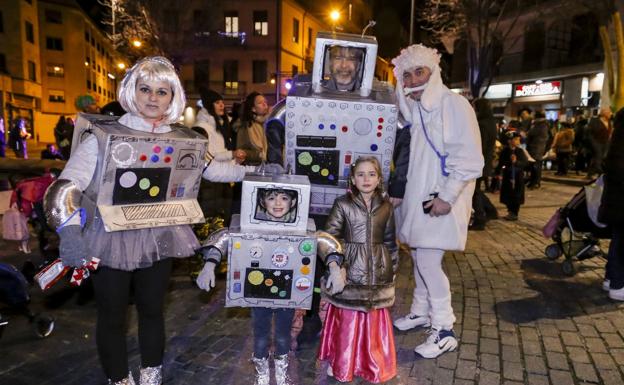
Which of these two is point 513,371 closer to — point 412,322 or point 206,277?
point 412,322

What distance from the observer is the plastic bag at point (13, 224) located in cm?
480

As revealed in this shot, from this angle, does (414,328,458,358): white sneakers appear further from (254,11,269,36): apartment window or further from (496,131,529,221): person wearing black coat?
(254,11,269,36): apartment window

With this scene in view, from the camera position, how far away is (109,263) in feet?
8.30

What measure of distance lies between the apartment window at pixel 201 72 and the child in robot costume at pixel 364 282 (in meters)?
35.2

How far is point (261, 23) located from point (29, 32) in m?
19.1

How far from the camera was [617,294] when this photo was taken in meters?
4.66

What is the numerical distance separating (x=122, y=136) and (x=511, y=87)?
88.6 ft

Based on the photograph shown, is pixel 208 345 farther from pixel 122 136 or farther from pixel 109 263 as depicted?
pixel 122 136

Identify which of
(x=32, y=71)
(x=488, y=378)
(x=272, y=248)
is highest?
(x=32, y=71)

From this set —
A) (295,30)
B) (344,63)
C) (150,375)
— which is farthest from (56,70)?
(150,375)

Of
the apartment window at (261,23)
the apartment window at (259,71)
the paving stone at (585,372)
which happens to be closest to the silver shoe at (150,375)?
the paving stone at (585,372)

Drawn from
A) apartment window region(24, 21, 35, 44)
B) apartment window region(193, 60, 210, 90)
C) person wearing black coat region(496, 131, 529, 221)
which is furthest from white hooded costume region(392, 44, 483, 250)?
apartment window region(24, 21, 35, 44)

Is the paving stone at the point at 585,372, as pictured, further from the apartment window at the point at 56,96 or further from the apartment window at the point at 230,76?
the apartment window at the point at 56,96

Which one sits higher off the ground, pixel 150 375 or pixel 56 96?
pixel 56 96
